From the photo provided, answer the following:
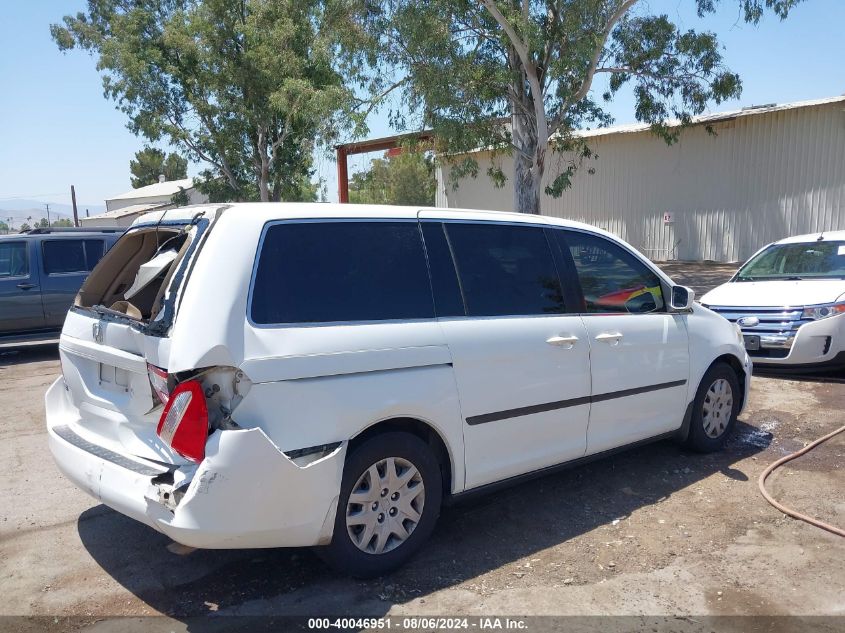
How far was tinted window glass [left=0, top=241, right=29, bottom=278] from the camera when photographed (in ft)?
35.8

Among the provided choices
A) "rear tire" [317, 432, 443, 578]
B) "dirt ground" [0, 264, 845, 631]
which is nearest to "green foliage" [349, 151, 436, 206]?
"dirt ground" [0, 264, 845, 631]

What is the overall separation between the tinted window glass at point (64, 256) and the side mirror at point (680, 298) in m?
9.58

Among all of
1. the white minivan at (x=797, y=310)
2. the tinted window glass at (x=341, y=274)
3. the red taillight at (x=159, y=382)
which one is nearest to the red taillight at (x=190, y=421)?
the red taillight at (x=159, y=382)

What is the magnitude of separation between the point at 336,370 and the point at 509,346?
1.19m

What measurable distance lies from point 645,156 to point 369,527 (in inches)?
820

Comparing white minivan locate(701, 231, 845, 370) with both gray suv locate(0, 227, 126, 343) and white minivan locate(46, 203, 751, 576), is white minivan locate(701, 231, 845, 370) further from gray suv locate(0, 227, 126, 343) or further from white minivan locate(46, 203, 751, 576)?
gray suv locate(0, 227, 126, 343)

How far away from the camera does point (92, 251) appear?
38.1 ft

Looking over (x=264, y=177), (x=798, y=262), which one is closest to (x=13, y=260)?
(x=798, y=262)

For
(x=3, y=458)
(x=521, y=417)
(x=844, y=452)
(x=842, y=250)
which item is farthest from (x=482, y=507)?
(x=842, y=250)

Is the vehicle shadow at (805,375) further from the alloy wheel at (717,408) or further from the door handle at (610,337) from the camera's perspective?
the door handle at (610,337)

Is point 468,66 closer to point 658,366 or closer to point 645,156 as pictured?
point 645,156

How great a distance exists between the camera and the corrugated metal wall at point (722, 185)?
18.5 meters

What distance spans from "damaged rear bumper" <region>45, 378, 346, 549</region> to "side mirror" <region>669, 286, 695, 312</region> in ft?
9.88

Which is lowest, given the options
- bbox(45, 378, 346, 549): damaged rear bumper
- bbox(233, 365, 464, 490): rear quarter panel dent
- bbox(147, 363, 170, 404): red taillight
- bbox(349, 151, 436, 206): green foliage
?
bbox(45, 378, 346, 549): damaged rear bumper
